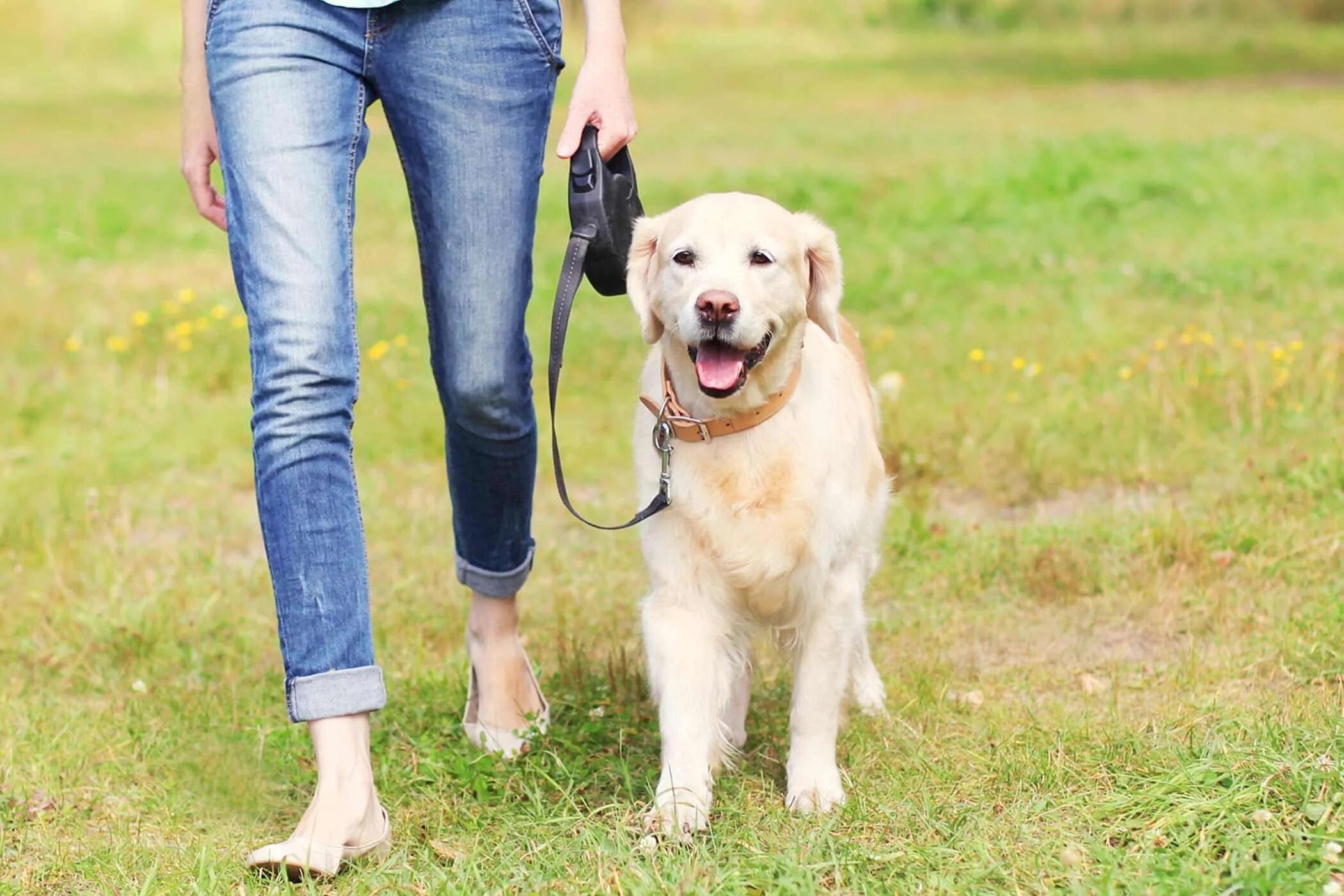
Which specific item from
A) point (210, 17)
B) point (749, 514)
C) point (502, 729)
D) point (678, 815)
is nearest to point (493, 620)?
point (502, 729)

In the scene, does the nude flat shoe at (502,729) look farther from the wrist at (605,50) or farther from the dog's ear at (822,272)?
the wrist at (605,50)

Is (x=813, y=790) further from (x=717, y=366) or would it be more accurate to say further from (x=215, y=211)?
(x=215, y=211)

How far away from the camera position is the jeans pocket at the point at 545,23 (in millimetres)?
3021

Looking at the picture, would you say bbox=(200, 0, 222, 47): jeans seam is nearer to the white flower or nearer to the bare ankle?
the bare ankle

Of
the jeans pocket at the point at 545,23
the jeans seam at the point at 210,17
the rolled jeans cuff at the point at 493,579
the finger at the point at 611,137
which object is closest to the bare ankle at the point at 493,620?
the rolled jeans cuff at the point at 493,579

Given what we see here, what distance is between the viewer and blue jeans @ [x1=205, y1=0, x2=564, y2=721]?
264 cm

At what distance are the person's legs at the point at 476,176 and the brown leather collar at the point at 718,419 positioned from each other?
1.16 ft

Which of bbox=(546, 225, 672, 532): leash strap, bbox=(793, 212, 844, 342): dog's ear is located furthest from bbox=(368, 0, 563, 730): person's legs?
bbox=(793, 212, 844, 342): dog's ear

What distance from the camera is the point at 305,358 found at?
104 inches

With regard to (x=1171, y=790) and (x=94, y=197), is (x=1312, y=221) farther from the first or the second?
(x=94, y=197)

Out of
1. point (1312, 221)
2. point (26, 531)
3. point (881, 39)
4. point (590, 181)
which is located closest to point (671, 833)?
point (590, 181)

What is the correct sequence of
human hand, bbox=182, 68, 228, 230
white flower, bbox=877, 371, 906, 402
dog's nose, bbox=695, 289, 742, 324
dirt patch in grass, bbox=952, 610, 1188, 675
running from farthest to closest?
white flower, bbox=877, 371, 906, 402 → dirt patch in grass, bbox=952, 610, 1188, 675 → human hand, bbox=182, 68, 228, 230 → dog's nose, bbox=695, 289, 742, 324

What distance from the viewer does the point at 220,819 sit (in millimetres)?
3037

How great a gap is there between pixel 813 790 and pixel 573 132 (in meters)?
1.33
